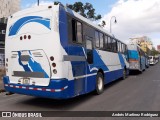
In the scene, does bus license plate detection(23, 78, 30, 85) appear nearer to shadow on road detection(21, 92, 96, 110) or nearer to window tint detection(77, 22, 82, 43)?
shadow on road detection(21, 92, 96, 110)

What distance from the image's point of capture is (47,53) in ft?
A: 23.9

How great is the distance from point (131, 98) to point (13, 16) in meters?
5.50

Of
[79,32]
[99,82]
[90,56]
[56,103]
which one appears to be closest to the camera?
[79,32]

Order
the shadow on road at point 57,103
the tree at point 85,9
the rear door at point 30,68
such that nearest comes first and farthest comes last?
1. the rear door at point 30,68
2. the shadow on road at point 57,103
3. the tree at point 85,9

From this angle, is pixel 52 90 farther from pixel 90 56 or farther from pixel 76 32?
pixel 90 56

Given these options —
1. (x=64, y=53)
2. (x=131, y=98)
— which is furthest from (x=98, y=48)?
(x=64, y=53)

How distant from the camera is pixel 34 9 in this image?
307 inches

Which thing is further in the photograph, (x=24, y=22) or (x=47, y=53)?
(x=24, y=22)

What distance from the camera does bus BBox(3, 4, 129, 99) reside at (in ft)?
23.6

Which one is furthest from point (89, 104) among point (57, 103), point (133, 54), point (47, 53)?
point (133, 54)

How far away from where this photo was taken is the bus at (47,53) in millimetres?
7199

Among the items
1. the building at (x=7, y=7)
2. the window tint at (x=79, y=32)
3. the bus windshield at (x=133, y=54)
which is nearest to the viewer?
the window tint at (x=79, y=32)

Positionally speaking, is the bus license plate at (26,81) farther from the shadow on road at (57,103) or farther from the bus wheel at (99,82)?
the bus wheel at (99,82)

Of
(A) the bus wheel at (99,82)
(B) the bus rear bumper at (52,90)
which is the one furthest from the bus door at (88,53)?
(B) the bus rear bumper at (52,90)
